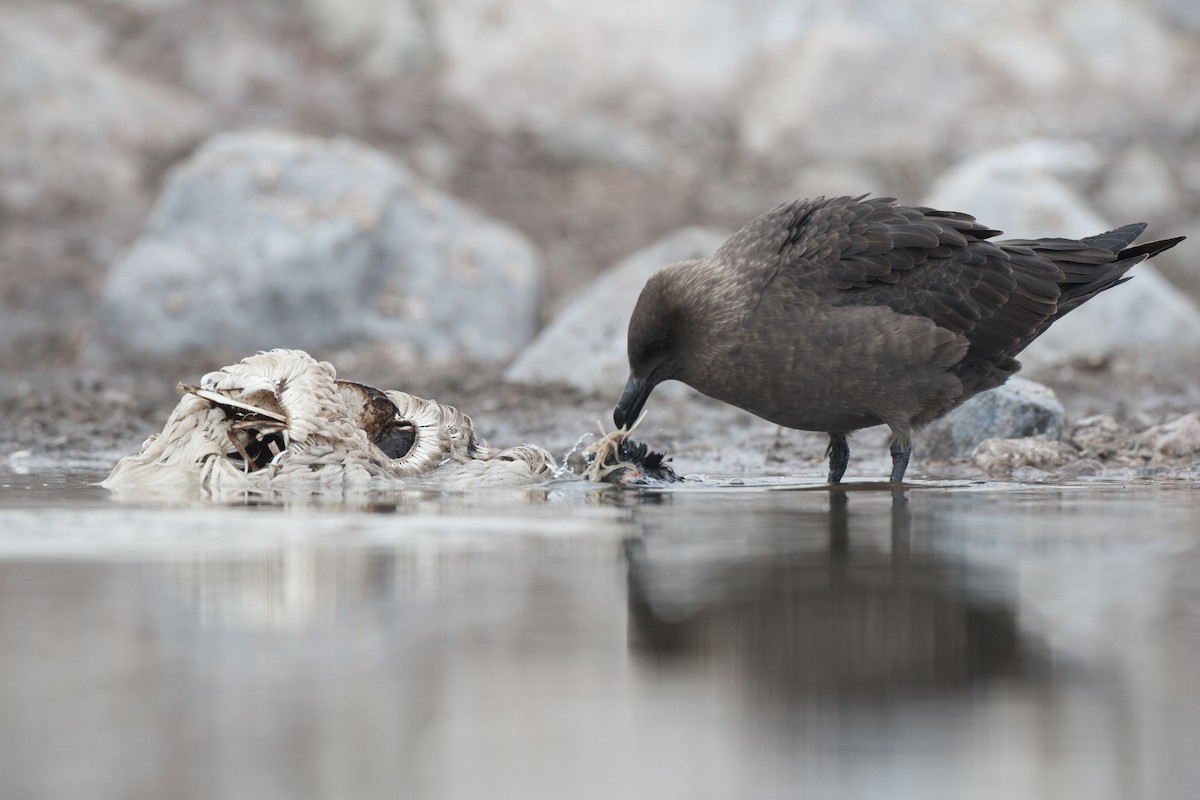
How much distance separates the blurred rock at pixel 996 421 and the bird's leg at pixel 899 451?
151 centimetres

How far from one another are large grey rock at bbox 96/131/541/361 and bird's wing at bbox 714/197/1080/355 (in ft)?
20.5

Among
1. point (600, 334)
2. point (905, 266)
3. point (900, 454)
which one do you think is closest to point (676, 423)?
point (600, 334)

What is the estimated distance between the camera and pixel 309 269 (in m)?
13.3

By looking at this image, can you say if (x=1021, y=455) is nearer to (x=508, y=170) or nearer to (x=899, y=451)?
(x=899, y=451)

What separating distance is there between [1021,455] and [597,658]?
529 cm

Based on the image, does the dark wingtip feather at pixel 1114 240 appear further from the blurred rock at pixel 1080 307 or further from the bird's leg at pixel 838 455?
the blurred rock at pixel 1080 307

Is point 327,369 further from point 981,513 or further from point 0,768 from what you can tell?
point 0,768

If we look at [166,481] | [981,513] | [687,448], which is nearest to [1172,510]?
[981,513]

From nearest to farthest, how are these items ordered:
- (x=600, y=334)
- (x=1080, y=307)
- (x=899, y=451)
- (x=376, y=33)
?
(x=899, y=451), (x=600, y=334), (x=1080, y=307), (x=376, y=33)

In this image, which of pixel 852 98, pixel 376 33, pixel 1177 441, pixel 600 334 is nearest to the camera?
pixel 1177 441

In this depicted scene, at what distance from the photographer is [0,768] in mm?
2475

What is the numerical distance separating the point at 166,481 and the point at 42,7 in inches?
562

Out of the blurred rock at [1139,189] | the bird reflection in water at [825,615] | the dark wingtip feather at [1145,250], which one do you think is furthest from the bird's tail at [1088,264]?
the blurred rock at [1139,189]

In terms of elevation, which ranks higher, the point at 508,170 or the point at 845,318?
the point at 508,170
